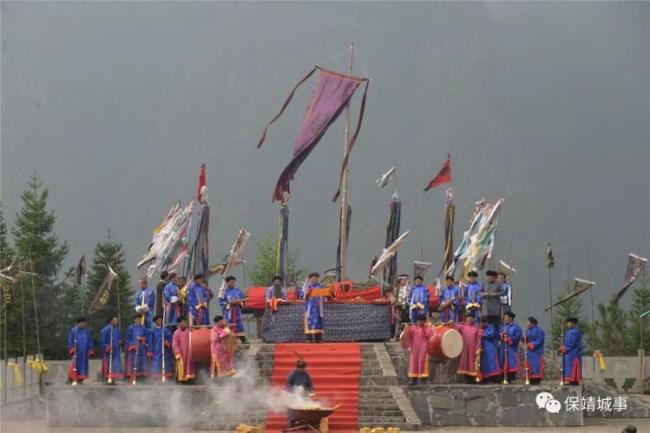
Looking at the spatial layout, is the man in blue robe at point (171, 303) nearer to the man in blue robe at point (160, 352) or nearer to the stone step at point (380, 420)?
the man in blue robe at point (160, 352)

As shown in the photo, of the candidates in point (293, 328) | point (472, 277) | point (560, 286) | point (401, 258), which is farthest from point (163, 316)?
point (560, 286)

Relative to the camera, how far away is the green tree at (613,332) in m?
34.1

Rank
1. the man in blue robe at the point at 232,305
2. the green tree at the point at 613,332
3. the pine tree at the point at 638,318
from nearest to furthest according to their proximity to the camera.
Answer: the man in blue robe at the point at 232,305, the pine tree at the point at 638,318, the green tree at the point at 613,332

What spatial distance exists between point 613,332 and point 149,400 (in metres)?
20.9

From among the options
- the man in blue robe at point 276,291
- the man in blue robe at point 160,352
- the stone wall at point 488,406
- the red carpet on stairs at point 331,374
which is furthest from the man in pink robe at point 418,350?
the man in blue robe at point 160,352

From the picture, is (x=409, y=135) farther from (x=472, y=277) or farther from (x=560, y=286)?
(x=472, y=277)

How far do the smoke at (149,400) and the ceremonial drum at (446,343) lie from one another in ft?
10.2

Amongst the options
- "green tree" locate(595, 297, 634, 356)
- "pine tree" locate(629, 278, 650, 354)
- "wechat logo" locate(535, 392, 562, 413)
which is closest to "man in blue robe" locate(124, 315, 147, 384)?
"wechat logo" locate(535, 392, 562, 413)

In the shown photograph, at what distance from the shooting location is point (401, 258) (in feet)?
166

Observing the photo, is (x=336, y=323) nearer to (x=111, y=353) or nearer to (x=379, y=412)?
(x=379, y=412)

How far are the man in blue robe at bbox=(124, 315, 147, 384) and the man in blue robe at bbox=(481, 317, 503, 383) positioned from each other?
6444 mm

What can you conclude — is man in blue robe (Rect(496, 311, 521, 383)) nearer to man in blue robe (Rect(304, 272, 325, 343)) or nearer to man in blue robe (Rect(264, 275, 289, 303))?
man in blue robe (Rect(304, 272, 325, 343))

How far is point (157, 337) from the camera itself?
65.2 ft

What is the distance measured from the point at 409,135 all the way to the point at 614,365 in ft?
88.4
